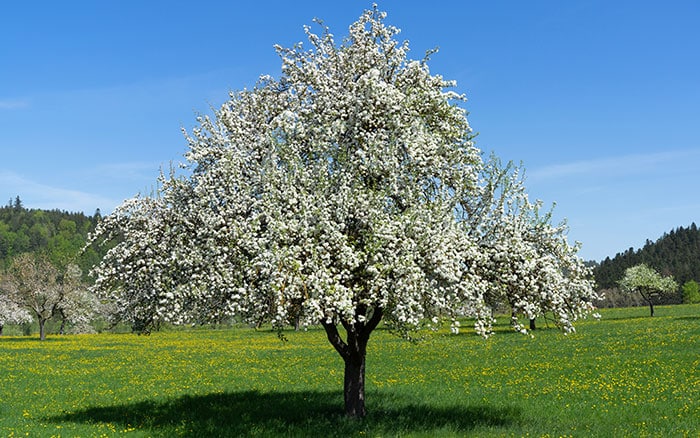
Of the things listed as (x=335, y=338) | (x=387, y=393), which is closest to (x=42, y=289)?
(x=387, y=393)

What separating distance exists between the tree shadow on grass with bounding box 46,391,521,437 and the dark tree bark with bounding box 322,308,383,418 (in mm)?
511

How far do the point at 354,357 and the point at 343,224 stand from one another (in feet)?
18.8

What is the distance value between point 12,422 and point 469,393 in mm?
18338

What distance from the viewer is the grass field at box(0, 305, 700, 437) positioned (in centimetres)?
1991

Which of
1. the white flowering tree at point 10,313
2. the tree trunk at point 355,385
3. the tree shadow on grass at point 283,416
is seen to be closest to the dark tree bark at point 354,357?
the tree trunk at point 355,385

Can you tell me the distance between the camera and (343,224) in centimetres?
1702

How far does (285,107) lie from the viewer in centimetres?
2105

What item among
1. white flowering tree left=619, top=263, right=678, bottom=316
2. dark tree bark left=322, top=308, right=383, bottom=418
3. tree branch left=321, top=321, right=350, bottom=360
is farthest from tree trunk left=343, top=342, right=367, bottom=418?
white flowering tree left=619, top=263, right=678, bottom=316

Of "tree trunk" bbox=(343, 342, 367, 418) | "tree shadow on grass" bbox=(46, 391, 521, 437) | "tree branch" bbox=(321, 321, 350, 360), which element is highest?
"tree branch" bbox=(321, 321, 350, 360)

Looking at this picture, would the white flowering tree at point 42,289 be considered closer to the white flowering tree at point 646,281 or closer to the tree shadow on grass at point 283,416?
the tree shadow on grass at point 283,416

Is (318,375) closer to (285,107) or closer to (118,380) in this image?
(118,380)

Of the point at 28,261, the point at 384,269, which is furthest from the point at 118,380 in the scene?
the point at 28,261

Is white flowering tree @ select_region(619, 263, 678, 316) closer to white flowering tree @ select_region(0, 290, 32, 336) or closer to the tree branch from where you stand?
the tree branch

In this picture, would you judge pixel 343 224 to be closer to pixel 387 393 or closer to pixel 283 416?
pixel 283 416
